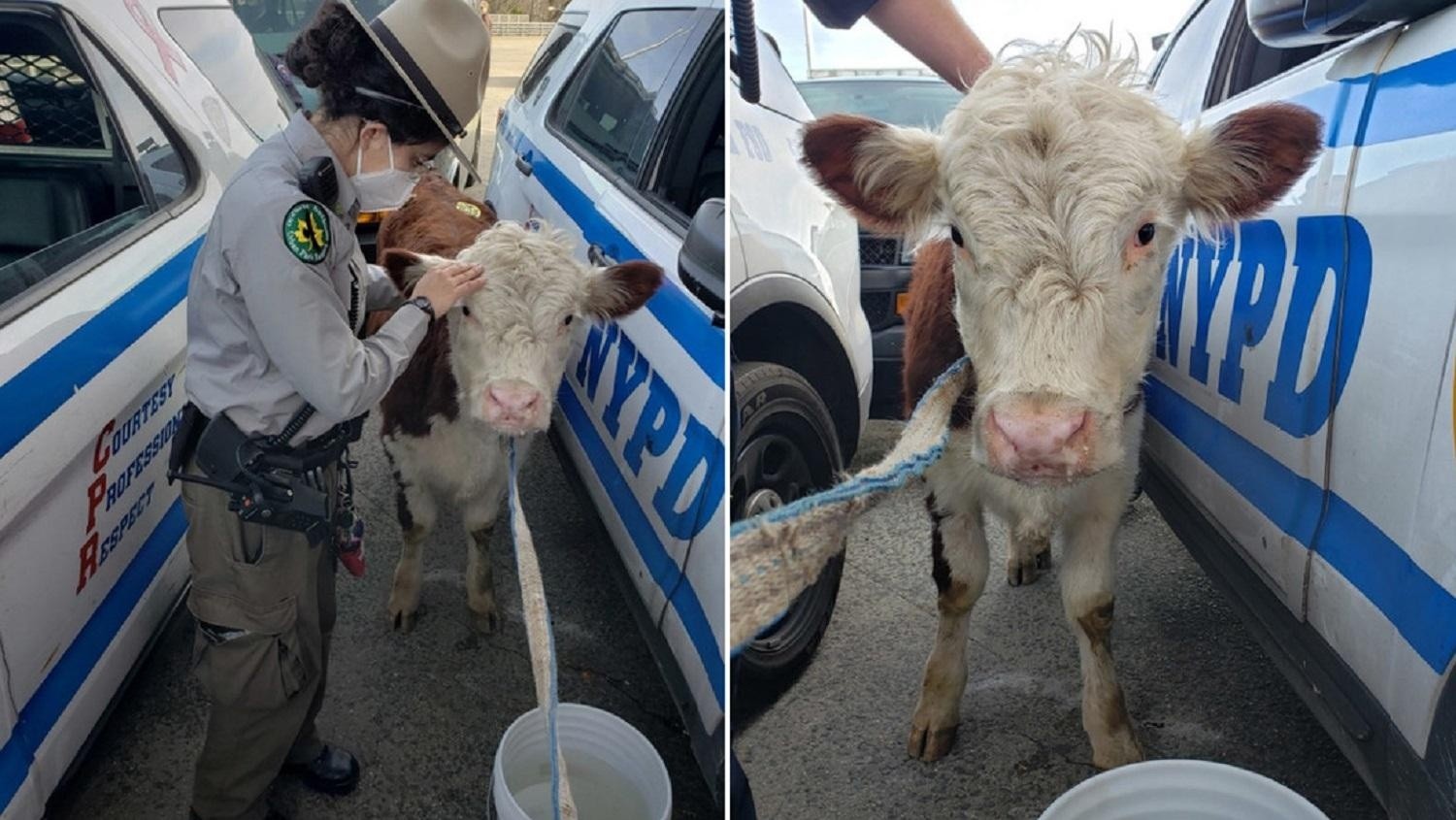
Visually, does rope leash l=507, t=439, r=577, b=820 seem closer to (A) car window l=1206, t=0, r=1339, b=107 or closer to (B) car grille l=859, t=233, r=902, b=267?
(B) car grille l=859, t=233, r=902, b=267

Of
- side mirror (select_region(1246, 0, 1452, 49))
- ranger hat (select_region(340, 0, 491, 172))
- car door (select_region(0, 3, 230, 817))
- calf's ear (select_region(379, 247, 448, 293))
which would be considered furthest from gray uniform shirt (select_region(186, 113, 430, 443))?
side mirror (select_region(1246, 0, 1452, 49))

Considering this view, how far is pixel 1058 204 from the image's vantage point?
1.63 metres

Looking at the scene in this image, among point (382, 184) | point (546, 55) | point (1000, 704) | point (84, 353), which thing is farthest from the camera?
point (546, 55)

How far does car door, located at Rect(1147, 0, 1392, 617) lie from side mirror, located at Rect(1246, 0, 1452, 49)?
11 centimetres

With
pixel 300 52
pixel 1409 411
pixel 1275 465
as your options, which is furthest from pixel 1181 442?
pixel 300 52

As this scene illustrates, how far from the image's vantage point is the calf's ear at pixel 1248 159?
1722mm

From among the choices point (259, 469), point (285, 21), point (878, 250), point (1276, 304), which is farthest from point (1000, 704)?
point (285, 21)

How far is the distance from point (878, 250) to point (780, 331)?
3.31ft

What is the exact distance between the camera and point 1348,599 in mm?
1652

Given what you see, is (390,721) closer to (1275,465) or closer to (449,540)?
(449,540)

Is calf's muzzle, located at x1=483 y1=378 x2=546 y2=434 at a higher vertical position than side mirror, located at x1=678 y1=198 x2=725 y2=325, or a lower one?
lower

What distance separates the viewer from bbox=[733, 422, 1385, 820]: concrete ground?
223 centimetres

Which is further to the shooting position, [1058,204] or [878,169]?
[878,169]

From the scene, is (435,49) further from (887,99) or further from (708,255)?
(708,255)
